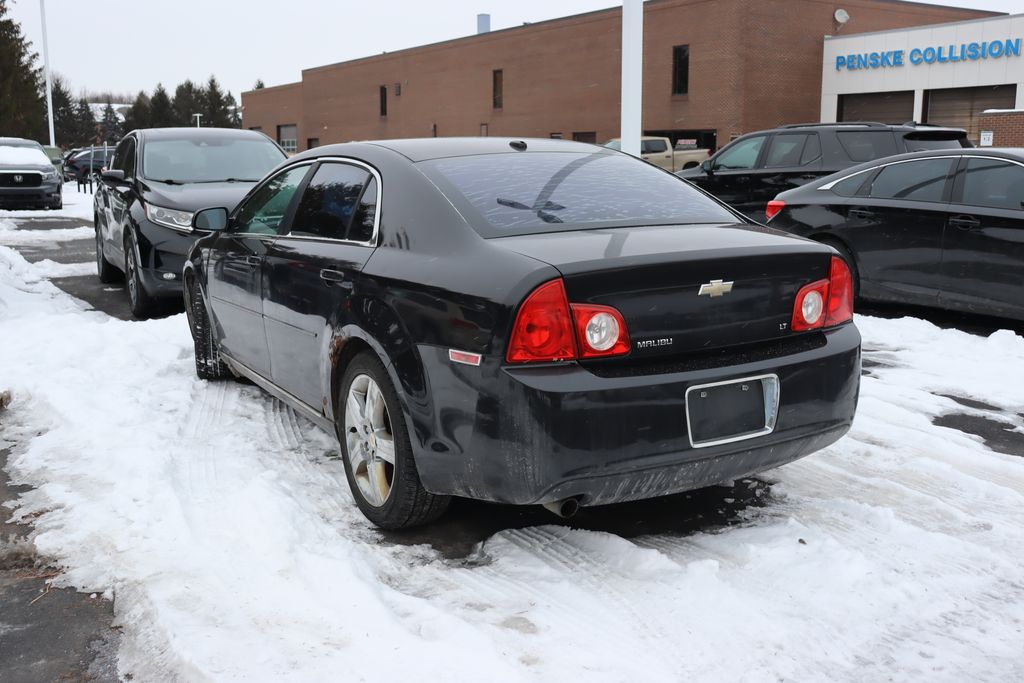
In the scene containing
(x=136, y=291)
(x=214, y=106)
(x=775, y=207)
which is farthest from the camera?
(x=214, y=106)

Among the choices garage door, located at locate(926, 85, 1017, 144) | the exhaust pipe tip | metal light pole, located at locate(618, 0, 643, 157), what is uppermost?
garage door, located at locate(926, 85, 1017, 144)

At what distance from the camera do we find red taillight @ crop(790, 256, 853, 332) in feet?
12.4

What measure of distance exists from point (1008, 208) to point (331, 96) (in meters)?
67.6

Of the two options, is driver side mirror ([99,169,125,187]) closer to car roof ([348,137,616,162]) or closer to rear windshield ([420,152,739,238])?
car roof ([348,137,616,162])

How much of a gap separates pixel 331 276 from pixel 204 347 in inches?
101

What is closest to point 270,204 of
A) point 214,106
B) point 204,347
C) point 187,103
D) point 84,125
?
point 204,347

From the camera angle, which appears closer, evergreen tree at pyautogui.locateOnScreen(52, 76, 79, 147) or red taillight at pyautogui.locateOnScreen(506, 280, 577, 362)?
red taillight at pyautogui.locateOnScreen(506, 280, 577, 362)

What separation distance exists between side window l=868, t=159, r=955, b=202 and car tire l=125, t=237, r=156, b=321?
658 centimetres

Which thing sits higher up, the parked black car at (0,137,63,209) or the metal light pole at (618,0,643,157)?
the metal light pole at (618,0,643,157)

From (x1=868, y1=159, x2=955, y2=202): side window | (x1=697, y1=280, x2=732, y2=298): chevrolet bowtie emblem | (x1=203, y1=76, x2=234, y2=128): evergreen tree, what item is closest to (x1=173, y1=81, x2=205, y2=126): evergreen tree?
(x1=203, y1=76, x2=234, y2=128): evergreen tree

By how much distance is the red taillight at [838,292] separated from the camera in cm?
389

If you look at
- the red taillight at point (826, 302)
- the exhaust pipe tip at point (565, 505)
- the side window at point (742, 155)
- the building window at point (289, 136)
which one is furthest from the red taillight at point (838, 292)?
the building window at point (289, 136)

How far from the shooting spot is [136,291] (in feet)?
30.5

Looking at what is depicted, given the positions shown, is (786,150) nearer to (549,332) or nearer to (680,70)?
(549,332)
